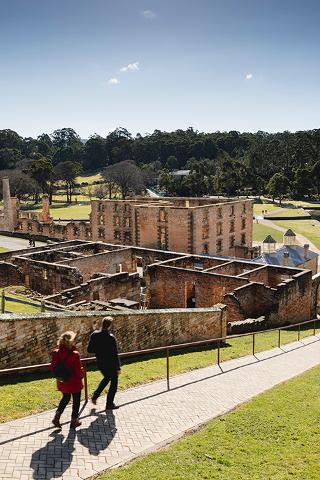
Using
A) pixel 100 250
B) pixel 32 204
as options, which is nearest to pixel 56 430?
pixel 100 250

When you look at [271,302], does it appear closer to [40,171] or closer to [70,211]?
[70,211]

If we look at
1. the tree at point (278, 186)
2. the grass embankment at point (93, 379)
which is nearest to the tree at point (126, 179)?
the tree at point (278, 186)

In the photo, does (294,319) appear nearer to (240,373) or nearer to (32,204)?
(240,373)

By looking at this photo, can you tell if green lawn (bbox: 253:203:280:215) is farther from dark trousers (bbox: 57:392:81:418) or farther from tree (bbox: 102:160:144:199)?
dark trousers (bbox: 57:392:81:418)

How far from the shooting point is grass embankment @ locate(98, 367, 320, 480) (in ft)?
25.3

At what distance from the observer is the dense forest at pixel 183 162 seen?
10556 centimetres

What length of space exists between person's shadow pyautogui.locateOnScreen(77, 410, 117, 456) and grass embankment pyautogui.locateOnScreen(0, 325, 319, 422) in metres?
1.18

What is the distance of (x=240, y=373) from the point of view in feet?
46.8

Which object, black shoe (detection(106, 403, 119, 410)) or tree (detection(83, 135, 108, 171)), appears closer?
black shoe (detection(106, 403, 119, 410))

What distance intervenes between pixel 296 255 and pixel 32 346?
3718 centimetres

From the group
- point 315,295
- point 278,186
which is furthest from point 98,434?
point 278,186

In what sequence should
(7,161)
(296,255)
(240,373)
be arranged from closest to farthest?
(240,373) < (296,255) < (7,161)

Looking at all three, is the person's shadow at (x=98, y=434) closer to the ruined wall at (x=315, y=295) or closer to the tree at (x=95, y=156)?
the ruined wall at (x=315, y=295)

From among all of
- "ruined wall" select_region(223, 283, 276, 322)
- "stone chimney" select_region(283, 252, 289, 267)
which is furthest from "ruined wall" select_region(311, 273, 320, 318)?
"stone chimney" select_region(283, 252, 289, 267)
